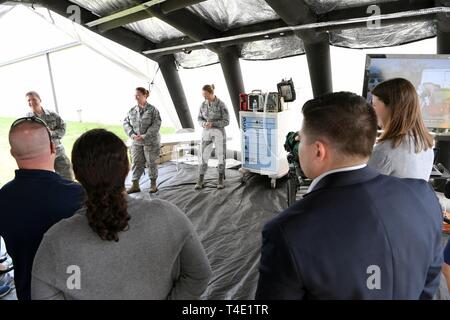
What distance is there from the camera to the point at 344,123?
30.0 inches

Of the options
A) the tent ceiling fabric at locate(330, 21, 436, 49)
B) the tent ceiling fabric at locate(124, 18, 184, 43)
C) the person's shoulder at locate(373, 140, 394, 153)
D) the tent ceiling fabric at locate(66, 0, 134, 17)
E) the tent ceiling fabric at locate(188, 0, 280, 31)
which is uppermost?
the tent ceiling fabric at locate(66, 0, 134, 17)

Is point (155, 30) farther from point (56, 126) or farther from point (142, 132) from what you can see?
point (56, 126)

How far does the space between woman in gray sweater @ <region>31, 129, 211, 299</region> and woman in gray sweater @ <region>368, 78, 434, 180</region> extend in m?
0.96

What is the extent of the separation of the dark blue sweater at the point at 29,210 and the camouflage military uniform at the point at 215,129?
3.13m

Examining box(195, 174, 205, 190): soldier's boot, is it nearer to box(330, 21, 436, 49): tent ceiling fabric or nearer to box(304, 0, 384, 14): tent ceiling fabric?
box(330, 21, 436, 49): tent ceiling fabric

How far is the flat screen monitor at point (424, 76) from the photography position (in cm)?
267

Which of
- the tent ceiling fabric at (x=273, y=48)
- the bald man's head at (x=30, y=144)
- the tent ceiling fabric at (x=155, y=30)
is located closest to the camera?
the bald man's head at (x=30, y=144)

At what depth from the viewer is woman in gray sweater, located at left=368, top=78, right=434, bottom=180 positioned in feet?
4.36

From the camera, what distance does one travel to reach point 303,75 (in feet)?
13.2

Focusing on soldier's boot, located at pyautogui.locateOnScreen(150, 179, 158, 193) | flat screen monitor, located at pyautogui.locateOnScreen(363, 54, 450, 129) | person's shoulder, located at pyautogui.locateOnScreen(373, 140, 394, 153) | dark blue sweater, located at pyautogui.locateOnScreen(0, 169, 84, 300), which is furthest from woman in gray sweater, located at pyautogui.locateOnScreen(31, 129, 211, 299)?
soldier's boot, located at pyautogui.locateOnScreen(150, 179, 158, 193)

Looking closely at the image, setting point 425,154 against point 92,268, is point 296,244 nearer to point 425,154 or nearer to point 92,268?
point 92,268

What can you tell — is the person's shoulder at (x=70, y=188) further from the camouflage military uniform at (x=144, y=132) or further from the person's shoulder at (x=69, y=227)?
the camouflage military uniform at (x=144, y=132)

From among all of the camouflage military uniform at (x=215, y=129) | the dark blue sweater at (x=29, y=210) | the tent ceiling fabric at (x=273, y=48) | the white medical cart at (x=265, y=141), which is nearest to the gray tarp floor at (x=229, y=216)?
the white medical cart at (x=265, y=141)
